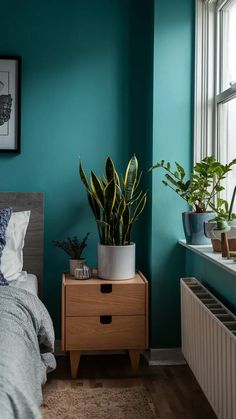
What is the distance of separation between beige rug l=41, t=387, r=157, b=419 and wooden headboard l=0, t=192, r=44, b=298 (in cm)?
75

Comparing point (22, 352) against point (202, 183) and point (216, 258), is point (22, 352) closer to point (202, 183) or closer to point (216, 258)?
point (216, 258)

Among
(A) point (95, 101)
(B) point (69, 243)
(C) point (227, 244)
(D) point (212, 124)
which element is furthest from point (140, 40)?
(C) point (227, 244)

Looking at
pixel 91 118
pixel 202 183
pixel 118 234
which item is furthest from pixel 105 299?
pixel 91 118

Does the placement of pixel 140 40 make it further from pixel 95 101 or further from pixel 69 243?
pixel 69 243

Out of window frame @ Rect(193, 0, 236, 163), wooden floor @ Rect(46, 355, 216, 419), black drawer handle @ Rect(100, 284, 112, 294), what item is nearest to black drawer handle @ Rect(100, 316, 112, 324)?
black drawer handle @ Rect(100, 284, 112, 294)

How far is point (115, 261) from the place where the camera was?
2693mm

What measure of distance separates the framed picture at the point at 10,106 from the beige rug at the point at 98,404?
155 cm

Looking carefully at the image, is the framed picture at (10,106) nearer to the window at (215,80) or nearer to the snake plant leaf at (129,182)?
the snake plant leaf at (129,182)

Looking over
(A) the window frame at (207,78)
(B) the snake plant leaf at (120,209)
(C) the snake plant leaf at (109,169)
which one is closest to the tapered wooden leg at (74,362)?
(B) the snake plant leaf at (120,209)

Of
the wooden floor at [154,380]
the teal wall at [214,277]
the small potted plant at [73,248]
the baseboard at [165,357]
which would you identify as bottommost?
the wooden floor at [154,380]

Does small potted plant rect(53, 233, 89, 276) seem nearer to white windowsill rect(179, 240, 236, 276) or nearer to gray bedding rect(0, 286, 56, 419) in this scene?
gray bedding rect(0, 286, 56, 419)

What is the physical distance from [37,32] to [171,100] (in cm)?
101

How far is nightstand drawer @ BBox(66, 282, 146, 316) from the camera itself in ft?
8.64

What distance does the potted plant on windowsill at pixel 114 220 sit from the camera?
2.70 metres
